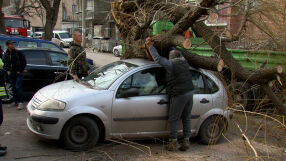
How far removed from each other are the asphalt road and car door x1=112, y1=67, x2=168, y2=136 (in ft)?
0.98

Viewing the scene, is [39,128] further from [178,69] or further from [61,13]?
[61,13]

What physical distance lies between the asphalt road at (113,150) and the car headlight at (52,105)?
2.32 ft

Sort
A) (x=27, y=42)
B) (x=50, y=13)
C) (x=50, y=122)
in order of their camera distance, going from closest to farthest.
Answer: (x=50, y=122), (x=27, y=42), (x=50, y=13)

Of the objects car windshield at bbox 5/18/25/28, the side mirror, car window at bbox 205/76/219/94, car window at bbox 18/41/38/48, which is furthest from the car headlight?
car windshield at bbox 5/18/25/28

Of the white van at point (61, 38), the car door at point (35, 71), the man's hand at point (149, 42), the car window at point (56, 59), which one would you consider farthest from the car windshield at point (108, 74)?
the white van at point (61, 38)

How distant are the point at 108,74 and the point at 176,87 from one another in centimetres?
132

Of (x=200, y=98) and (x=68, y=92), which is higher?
(x=68, y=92)

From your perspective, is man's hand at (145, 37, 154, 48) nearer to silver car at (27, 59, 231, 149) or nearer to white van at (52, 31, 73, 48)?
silver car at (27, 59, 231, 149)

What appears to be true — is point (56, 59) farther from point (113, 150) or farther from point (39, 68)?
point (113, 150)

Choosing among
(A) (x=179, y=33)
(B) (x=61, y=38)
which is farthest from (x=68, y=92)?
(B) (x=61, y=38)

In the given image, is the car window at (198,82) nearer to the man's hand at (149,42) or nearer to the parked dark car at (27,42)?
the man's hand at (149,42)

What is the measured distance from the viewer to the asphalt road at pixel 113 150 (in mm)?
4395

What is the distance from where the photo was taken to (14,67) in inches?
275

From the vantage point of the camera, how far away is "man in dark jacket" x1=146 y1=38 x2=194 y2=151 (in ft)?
15.6
